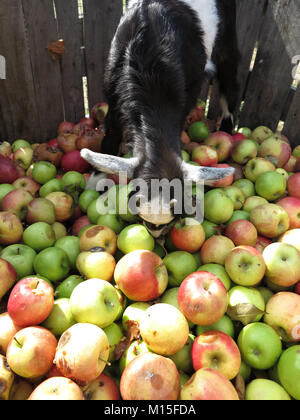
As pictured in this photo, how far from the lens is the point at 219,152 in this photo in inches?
125

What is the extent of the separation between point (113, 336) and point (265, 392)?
80 cm

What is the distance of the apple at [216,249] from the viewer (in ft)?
6.98

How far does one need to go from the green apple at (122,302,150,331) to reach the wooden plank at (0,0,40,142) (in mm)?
2543

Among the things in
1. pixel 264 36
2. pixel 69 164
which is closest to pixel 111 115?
pixel 69 164

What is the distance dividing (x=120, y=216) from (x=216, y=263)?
0.78 metres

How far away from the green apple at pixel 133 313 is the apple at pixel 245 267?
21.5 inches

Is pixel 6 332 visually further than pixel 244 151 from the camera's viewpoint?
No

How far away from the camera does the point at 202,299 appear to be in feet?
5.43

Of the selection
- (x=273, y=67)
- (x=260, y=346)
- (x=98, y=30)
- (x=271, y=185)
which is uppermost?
(x=98, y=30)

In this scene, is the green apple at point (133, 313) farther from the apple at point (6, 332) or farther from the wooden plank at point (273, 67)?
the wooden plank at point (273, 67)

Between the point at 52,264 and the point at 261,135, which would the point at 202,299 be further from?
the point at 261,135

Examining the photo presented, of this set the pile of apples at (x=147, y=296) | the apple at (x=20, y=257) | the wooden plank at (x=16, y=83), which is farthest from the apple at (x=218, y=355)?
the wooden plank at (x=16, y=83)

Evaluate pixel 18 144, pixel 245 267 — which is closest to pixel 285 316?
pixel 245 267

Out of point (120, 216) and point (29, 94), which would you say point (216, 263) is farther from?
point (29, 94)
